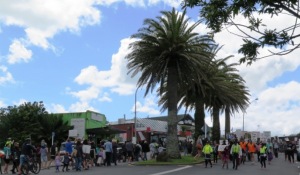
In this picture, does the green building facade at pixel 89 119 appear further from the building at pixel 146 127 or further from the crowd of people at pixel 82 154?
the building at pixel 146 127

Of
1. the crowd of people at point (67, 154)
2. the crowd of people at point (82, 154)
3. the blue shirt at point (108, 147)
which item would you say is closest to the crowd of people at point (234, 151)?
the crowd of people at point (82, 154)

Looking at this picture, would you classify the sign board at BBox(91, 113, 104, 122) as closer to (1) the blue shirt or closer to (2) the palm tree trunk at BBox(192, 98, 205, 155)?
(2) the palm tree trunk at BBox(192, 98, 205, 155)

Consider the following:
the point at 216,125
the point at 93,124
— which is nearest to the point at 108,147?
the point at 216,125

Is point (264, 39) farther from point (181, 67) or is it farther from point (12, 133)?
point (12, 133)

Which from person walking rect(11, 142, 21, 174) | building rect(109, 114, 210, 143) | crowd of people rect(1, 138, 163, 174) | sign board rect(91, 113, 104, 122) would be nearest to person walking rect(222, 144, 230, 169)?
crowd of people rect(1, 138, 163, 174)

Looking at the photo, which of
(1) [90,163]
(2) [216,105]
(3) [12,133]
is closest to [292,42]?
(1) [90,163]

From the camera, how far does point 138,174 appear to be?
860 inches

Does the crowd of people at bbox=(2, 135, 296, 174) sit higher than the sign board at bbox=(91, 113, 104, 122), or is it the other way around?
the sign board at bbox=(91, 113, 104, 122)

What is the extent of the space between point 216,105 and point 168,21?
44.9 feet

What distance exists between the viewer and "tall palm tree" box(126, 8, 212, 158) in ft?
102

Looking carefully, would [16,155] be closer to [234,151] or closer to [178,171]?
[178,171]

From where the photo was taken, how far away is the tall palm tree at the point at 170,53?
102 ft

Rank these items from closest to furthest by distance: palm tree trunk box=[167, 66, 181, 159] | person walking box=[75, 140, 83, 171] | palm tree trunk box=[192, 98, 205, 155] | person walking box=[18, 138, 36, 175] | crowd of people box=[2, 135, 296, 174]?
person walking box=[18, 138, 36, 175]
crowd of people box=[2, 135, 296, 174]
person walking box=[75, 140, 83, 171]
palm tree trunk box=[167, 66, 181, 159]
palm tree trunk box=[192, 98, 205, 155]

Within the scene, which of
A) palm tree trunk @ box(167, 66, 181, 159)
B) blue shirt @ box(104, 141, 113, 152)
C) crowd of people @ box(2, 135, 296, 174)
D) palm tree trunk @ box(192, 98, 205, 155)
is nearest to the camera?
crowd of people @ box(2, 135, 296, 174)
